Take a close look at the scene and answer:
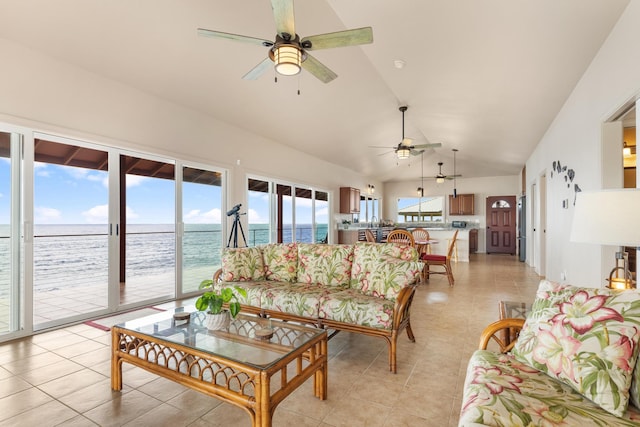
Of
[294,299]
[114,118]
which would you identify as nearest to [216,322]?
[294,299]

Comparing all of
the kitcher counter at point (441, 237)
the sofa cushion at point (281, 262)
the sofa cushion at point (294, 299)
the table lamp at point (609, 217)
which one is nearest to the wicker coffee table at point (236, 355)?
the sofa cushion at point (294, 299)

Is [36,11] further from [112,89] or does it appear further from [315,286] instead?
[315,286]

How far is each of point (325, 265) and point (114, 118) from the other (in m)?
3.00

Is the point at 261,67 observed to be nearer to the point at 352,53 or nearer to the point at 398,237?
the point at 352,53

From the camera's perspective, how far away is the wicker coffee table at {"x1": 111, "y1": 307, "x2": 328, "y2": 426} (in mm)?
1595

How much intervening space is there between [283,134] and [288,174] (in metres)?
0.97

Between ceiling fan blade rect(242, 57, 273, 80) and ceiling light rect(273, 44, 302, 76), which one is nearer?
ceiling light rect(273, 44, 302, 76)

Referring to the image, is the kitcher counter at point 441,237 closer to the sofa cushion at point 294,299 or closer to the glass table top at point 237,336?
the sofa cushion at point 294,299

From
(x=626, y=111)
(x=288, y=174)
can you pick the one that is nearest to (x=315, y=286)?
(x=626, y=111)

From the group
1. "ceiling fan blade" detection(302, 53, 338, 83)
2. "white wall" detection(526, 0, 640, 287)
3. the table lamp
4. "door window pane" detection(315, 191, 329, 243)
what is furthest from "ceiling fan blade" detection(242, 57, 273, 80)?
"door window pane" detection(315, 191, 329, 243)

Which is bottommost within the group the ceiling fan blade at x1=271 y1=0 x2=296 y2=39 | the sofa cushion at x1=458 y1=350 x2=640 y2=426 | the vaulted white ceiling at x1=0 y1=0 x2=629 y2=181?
the sofa cushion at x1=458 y1=350 x2=640 y2=426

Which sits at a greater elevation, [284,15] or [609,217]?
[284,15]

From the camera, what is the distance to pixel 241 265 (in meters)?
3.44

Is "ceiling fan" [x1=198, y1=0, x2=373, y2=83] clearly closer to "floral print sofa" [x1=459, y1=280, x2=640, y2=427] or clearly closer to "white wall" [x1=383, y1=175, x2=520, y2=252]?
"floral print sofa" [x1=459, y1=280, x2=640, y2=427]
